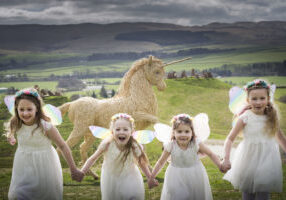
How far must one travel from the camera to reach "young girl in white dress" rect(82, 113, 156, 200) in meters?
4.08

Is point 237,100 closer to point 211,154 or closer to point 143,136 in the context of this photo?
point 211,154

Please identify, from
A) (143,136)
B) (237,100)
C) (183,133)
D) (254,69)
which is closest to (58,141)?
(143,136)

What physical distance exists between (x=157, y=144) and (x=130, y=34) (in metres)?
47.0

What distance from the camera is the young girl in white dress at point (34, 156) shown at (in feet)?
13.4

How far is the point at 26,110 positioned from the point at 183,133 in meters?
1.99

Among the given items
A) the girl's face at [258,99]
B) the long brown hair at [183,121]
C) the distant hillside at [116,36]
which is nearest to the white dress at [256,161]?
the girl's face at [258,99]

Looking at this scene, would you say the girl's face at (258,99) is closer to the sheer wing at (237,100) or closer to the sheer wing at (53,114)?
the sheer wing at (237,100)

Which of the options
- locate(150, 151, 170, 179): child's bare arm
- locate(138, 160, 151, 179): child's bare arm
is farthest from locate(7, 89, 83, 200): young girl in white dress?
locate(150, 151, 170, 179): child's bare arm

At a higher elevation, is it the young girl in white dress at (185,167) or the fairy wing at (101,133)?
the fairy wing at (101,133)

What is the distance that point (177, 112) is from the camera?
16906mm

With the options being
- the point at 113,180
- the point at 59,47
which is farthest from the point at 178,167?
the point at 59,47

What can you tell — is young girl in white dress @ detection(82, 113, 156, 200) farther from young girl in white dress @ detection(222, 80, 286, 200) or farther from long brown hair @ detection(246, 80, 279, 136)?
long brown hair @ detection(246, 80, 279, 136)

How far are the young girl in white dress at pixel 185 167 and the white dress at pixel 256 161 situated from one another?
371 millimetres

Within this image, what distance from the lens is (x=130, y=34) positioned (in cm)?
5706
